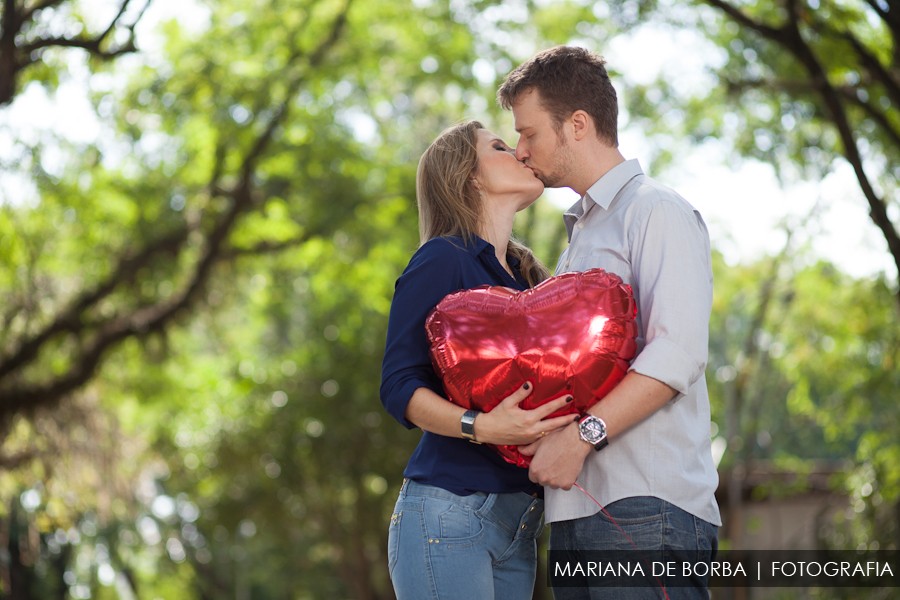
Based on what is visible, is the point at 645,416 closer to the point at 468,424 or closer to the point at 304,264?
the point at 468,424

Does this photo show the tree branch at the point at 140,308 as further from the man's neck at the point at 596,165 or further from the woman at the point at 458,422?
the man's neck at the point at 596,165

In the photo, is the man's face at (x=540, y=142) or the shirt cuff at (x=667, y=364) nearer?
the shirt cuff at (x=667, y=364)

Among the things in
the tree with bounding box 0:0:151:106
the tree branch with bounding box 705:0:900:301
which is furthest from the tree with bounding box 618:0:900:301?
the tree with bounding box 0:0:151:106

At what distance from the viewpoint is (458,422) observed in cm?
257

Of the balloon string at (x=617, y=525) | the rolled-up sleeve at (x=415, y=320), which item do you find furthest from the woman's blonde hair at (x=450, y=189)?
the balloon string at (x=617, y=525)

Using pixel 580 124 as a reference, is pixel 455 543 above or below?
below

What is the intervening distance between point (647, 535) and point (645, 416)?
28 cm

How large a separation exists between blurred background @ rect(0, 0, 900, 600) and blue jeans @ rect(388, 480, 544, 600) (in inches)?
266

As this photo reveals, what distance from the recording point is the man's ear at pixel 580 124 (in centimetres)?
282

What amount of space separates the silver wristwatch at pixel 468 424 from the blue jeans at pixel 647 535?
33 cm

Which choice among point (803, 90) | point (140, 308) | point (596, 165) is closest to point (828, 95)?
point (803, 90)

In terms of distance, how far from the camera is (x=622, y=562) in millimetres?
2445

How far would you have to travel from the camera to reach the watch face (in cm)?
246

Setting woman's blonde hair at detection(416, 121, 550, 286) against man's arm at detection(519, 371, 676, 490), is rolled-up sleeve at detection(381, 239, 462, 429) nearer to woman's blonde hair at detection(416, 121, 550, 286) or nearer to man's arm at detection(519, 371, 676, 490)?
woman's blonde hair at detection(416, 121, 550, 286)
